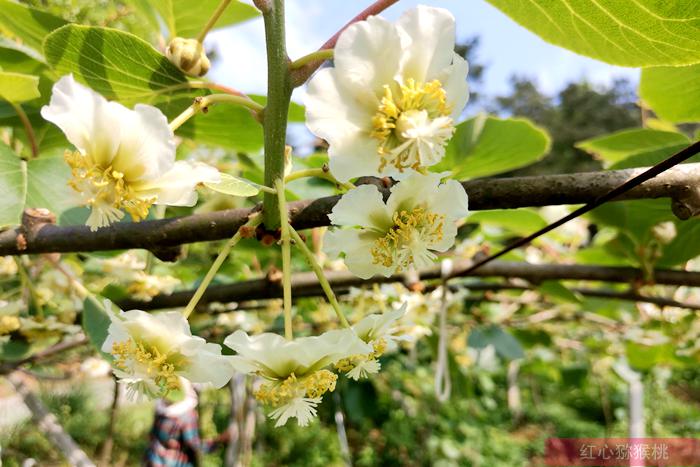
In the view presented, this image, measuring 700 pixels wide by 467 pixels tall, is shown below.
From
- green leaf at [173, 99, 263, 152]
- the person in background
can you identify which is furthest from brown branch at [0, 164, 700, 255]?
the person in background

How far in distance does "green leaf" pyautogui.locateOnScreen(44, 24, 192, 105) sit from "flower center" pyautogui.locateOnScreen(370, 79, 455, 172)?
273 mm

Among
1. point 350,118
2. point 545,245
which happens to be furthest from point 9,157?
point 545,245

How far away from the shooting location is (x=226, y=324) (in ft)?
5.59

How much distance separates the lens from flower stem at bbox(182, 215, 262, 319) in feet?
1.51

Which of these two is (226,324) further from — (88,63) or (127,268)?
(88,63)

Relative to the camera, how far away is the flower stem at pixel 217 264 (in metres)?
0.46

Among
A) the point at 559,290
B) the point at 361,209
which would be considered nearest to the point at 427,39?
the point at 361,209

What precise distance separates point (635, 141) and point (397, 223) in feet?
2.09

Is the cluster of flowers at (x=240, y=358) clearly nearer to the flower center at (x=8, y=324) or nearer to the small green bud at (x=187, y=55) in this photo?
the small green bud at (x=187, y=55)

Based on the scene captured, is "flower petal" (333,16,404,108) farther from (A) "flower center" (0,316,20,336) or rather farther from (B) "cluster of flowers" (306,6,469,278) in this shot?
(A) "flower center" (0,316,20,336)

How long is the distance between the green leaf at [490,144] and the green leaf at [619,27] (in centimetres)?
47

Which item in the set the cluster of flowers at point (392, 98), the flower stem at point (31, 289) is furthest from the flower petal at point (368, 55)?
the flower stem at point (31, 289)

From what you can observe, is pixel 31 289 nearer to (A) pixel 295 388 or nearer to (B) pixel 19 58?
(B) pixel 19 58

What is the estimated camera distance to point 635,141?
0.97m
